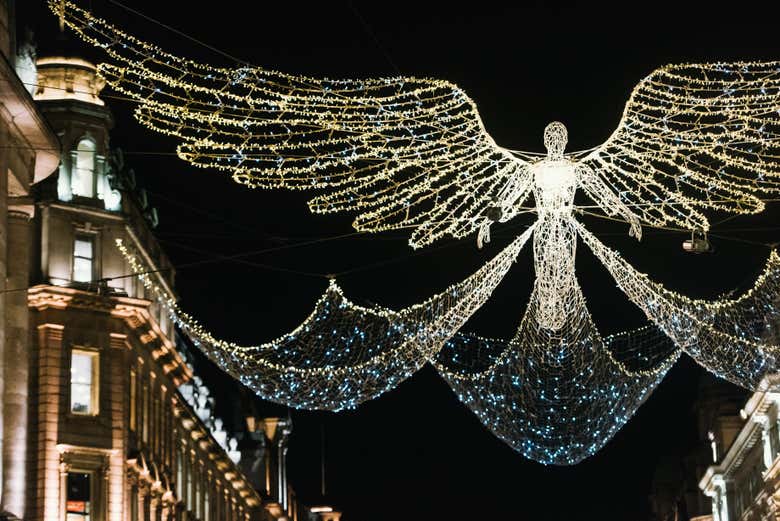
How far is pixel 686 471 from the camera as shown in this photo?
10419 cm

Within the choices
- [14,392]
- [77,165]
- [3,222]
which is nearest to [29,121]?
[3,222]

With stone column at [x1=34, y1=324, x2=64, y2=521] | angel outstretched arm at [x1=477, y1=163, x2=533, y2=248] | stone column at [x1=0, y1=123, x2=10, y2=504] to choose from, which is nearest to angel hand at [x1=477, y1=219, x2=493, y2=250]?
angel outstretched arm at [x1=477, y1=163, x2=533, y2=248]

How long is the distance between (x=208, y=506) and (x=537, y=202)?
41070mm

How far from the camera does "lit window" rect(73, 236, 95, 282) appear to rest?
46.1 meters

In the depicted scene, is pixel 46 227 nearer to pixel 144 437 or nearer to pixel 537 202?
pixel 144 437

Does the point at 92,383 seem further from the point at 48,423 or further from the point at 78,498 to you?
the point at 78,498

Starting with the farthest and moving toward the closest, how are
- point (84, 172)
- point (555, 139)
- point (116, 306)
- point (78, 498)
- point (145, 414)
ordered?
point (145, 414) < point (84, 172) < point (116, 306) < point (78, 498) < point (555, 139)

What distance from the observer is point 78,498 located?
44125 millimetres

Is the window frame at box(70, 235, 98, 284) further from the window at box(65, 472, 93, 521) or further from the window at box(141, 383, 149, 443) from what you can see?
the window at box(65, 472, 93, 521)

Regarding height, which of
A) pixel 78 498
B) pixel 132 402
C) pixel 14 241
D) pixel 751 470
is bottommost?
pixel 78 498

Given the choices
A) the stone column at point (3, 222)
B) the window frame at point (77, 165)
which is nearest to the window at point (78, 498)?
Answer: the window frame at point (77, 165)

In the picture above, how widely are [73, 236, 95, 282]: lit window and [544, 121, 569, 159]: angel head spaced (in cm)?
2346

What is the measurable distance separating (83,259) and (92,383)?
346 cm

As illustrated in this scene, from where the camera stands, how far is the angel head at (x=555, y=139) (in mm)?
25125
